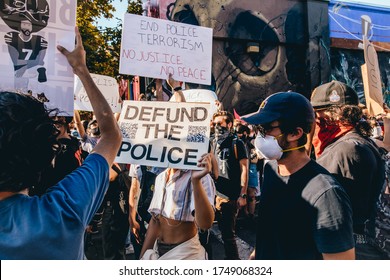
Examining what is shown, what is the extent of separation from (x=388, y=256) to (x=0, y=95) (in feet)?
10.1

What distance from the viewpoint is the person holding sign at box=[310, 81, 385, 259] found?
2422mm

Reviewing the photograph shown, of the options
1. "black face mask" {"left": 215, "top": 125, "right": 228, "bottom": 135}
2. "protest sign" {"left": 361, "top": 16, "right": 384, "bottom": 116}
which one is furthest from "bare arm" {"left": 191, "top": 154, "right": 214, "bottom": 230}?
"black face mask" {"left": 215, "top": 125, "right": 228, "bottom": 135}

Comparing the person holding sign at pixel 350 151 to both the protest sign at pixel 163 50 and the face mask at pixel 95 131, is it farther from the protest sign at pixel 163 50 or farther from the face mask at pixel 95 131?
the face mask at pixel 95 131

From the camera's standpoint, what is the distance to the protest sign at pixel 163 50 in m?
3.27

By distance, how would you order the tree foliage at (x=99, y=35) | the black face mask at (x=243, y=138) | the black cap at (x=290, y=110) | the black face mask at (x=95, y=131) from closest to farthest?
the black cap at (x=290, y=110) → the black face mask at (x=95, y=131) → the black face mask at (x=243, y=138) → the tree foliage at (x=99, y=35)

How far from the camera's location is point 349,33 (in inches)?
516

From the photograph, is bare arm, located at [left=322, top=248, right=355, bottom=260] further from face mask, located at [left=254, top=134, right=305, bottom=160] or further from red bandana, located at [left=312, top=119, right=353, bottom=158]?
red bandana, located at [left=312, top=119, right=353, bottom=158]

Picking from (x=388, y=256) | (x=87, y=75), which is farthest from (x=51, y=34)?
(x=388, y=256)

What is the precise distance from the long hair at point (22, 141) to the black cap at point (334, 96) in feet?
6.72

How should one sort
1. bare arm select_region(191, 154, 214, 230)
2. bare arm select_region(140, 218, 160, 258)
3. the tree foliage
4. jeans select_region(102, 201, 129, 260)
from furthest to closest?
the tree foliage, jeans select_region(102, 201, 129, 260), bare arm select_region(140, 218, 160, 258), bare arm select_region(191, 154, 214, 230)

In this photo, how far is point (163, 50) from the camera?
11.0ft

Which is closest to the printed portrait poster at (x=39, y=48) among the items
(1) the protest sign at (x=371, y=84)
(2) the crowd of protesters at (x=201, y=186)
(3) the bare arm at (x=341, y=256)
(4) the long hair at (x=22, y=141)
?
(2) the crowd of protesters at (x=201, y=186)

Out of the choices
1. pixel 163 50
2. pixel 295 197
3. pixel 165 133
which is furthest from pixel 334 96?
pixel 163 50

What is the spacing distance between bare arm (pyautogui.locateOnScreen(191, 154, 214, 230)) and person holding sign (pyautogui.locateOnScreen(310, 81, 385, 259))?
85 cm
